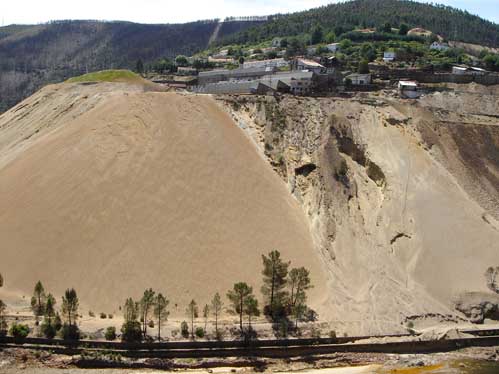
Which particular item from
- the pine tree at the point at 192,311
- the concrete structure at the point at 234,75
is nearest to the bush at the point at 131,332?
the pine tree at the point at 192,311

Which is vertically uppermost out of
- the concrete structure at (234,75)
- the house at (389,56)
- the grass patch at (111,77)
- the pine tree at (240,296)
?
the house at (389,56)

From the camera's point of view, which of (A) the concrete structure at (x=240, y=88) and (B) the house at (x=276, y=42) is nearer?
(A) the concrete structure at (x=240, y=88)

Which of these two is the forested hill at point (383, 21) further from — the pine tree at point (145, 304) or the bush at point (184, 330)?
the bush at point (184, 330)

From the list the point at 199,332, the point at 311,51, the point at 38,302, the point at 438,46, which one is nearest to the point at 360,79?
the point at 311,51

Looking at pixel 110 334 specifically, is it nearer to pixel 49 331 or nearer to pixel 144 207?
pixel 49 331

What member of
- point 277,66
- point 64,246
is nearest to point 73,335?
point 64,246

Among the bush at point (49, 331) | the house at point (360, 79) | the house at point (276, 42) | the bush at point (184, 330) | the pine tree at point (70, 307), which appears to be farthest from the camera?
the house at point (276, 42)
